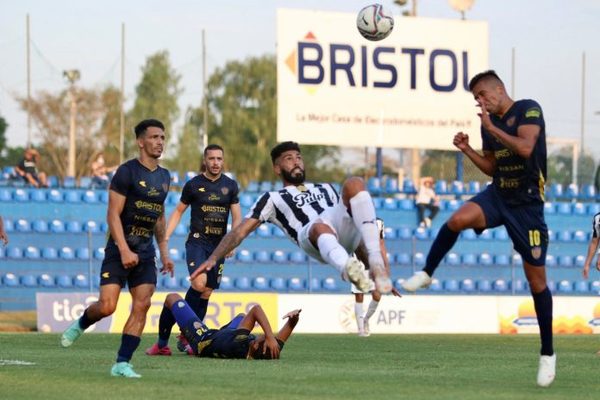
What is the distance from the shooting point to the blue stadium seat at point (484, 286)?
3222cm

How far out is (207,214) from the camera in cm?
1686

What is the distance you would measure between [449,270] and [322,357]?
1819 centimetres

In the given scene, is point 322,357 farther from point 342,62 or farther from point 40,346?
point 342,62

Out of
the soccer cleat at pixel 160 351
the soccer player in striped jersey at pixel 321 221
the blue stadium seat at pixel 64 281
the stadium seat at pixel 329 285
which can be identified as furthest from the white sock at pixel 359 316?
the soccer player in striped jersey at pixel 321 221

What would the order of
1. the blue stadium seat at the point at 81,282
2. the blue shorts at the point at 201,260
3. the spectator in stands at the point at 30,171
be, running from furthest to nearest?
the spectator in stands at the point at 30,171
the blue stadium seat at the point at 81,282
the blue shorts at the point at 201,260

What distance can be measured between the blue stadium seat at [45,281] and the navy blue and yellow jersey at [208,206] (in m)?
12.5

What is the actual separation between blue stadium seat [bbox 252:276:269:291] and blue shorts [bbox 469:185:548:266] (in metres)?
19.9

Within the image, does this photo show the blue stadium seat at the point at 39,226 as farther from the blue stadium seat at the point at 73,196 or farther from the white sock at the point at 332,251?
the white sock at the point at 332,251

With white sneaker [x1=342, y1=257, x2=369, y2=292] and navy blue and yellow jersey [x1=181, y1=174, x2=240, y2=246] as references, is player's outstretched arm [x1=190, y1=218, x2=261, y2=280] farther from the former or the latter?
navy blue and yellow jersey [x1=181, y1=174, x2=240, y2=246]

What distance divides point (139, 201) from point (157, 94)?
188ft

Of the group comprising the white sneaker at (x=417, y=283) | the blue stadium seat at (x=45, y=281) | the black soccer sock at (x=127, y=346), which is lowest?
the blue stadium seat at (x=45, y=281)

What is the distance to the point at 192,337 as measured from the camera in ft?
44.8

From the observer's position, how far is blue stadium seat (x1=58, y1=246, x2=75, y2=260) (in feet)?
94.9

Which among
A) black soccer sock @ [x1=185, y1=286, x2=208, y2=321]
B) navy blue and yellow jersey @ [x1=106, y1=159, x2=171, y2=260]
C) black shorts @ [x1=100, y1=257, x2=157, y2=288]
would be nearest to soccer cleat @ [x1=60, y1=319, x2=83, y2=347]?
black shorts @ [x1=100, y1=257, x2=157, y2=288]
